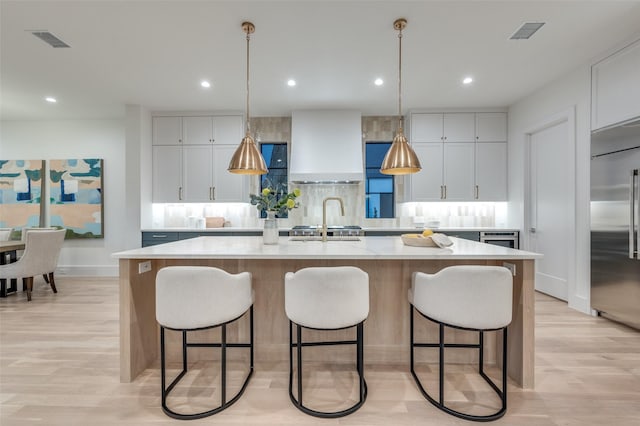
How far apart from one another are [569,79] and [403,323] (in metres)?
3.68

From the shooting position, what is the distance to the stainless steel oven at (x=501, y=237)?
14.5ft

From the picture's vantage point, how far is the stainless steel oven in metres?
4.41

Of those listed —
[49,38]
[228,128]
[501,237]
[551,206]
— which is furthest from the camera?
[228,128]

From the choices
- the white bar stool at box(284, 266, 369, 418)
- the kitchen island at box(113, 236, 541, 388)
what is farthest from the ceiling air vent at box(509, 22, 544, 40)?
the white bar stool at box(284, 266, 369, 418)

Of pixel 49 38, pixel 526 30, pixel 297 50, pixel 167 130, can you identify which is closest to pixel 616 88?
pixel 526 30

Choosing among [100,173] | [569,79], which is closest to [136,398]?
[100,173]

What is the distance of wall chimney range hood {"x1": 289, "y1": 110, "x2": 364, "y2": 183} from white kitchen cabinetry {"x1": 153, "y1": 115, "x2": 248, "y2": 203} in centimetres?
100

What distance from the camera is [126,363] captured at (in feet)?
6.54

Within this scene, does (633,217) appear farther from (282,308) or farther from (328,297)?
(282,308)

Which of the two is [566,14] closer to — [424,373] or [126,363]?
[424,373]

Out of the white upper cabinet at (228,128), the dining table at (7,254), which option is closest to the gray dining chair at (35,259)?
the dining table at (7,254)

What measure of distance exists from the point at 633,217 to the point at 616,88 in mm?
1330

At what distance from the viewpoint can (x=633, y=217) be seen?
9.11 feet

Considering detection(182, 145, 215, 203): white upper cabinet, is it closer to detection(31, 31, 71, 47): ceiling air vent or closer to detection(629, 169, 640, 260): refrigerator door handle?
detection(31, 31, 71, 47): ceiling air vent
